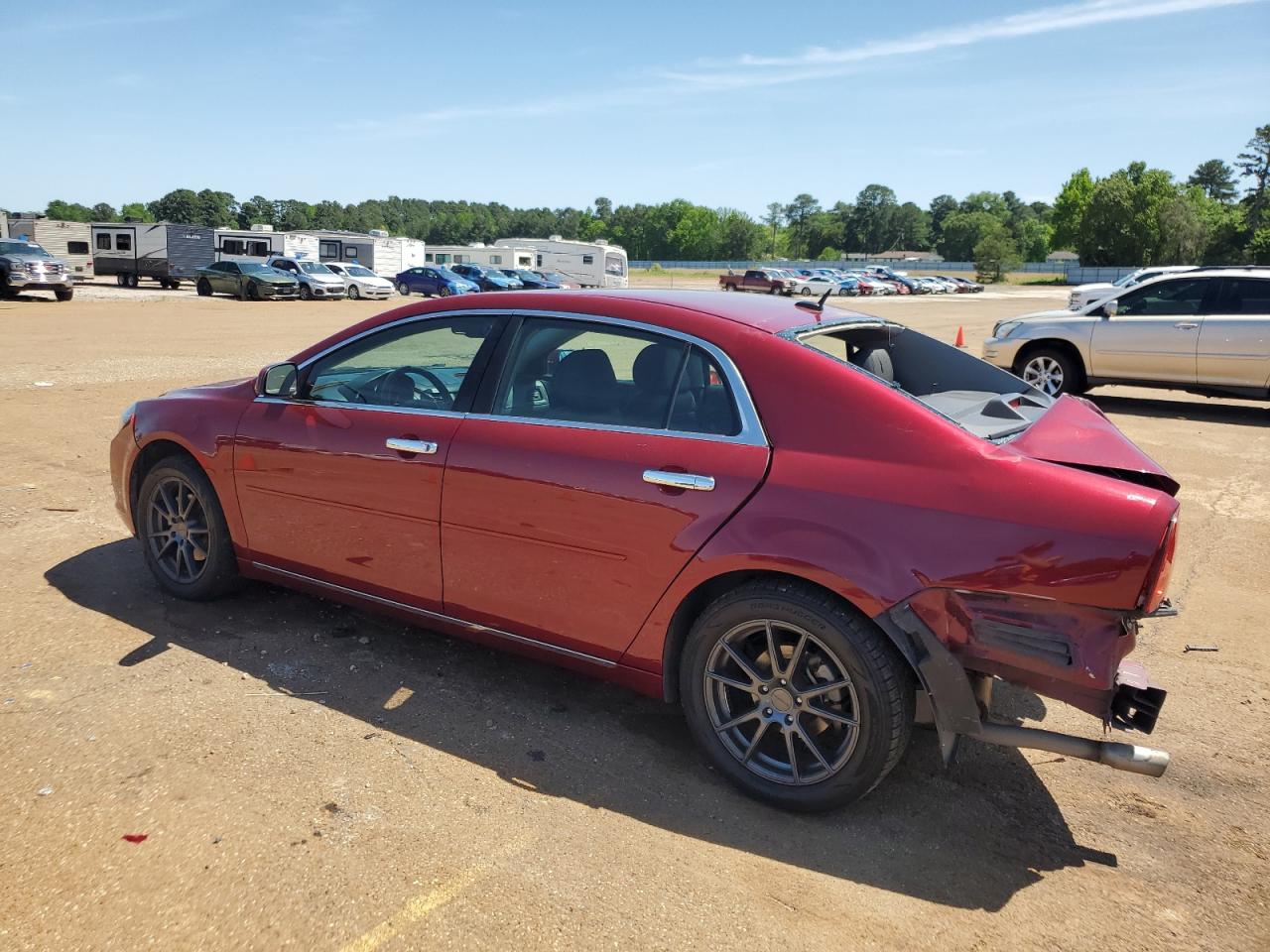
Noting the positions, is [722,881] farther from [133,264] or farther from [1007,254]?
[1007,254]

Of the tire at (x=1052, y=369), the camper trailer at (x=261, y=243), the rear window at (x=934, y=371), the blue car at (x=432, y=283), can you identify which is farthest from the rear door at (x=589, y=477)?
the camper trailer at (x=261, y=243)

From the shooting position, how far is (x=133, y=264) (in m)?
39.9

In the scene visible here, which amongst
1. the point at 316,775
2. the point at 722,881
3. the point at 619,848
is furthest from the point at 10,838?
the point at 722,881

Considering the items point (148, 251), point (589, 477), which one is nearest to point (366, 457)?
point (589, 477)

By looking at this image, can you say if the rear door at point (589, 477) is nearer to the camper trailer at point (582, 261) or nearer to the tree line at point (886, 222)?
the camper trailer at point (582, 261)

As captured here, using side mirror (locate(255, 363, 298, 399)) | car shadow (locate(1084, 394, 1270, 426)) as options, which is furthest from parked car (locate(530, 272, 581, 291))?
side mirror (locate(255, 363, 298, 399))

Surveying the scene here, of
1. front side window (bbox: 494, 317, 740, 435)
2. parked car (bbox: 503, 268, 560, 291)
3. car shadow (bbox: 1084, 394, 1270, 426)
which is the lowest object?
car shadow (bbox: 1084, 394, 1270, 426)

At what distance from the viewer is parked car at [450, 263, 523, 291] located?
42.9m

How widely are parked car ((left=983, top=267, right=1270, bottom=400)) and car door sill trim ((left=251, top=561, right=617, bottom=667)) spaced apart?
8.54 m

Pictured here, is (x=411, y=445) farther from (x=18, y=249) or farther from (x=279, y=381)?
(x=18, y=249)

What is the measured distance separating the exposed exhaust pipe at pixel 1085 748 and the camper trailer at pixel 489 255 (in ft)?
172

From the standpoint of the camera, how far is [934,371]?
407 centimetres

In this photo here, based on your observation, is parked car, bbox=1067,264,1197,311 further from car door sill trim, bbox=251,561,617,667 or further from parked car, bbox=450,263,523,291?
parked car, bbox=450,263,523,291

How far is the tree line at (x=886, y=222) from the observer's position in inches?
3799
